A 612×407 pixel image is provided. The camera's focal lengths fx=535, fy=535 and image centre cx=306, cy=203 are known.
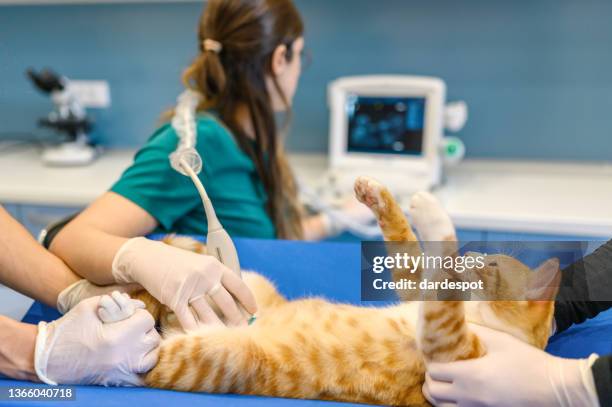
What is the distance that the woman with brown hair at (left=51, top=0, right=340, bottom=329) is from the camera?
100 cm

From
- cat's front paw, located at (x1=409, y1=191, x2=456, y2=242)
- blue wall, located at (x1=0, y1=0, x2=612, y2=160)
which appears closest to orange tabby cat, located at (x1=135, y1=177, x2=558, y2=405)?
cat's front paw, located at (x1=409, y1=191, x2=456, y2=242)

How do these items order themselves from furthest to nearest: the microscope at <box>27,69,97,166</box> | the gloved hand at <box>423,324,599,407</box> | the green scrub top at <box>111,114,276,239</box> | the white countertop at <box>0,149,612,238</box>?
the microscope at <box>27,69,97,166</box> < the white countertop at <box>0,149,612,238</box> < the green scrub top at <box>111,114,276,239</box> < the gloved hand at <box>423,324,599,407</box>

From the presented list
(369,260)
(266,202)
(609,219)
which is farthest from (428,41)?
(369,260)

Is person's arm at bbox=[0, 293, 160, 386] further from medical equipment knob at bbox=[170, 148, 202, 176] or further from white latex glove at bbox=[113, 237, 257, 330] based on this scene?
medical equipment knob at bbox=[170, 148, 202, 176]

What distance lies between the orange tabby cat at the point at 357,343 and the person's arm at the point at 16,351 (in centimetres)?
19

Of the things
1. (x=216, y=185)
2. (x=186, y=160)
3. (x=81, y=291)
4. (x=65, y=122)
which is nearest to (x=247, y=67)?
(x=216, y=185)

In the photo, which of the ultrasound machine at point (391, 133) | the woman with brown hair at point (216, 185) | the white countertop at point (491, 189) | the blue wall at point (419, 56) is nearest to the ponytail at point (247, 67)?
the woman with brown hair at point (216, 185)

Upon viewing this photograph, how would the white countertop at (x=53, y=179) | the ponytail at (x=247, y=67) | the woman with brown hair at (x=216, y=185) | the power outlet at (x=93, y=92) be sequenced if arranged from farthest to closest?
the power outlet at (x=93, y=92) → the white countertop at (x=53, y=179) → the ponytail at (x=247, y=67) → the woman with brown hair at (x=216, y=185)

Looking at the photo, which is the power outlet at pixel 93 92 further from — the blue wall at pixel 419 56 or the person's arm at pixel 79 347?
the person's arm at pixel 79 347

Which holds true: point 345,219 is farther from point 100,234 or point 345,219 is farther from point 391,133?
point 100,234

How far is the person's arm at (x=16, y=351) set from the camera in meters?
0.85

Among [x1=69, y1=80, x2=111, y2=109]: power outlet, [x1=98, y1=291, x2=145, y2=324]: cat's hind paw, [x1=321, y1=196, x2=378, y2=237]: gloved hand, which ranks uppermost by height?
[x1=69, y1=80, x2=111, y2=109]: power outlet

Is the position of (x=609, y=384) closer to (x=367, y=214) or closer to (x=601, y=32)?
(x=367, y=214)

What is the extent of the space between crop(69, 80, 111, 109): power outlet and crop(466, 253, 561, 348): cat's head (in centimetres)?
214
